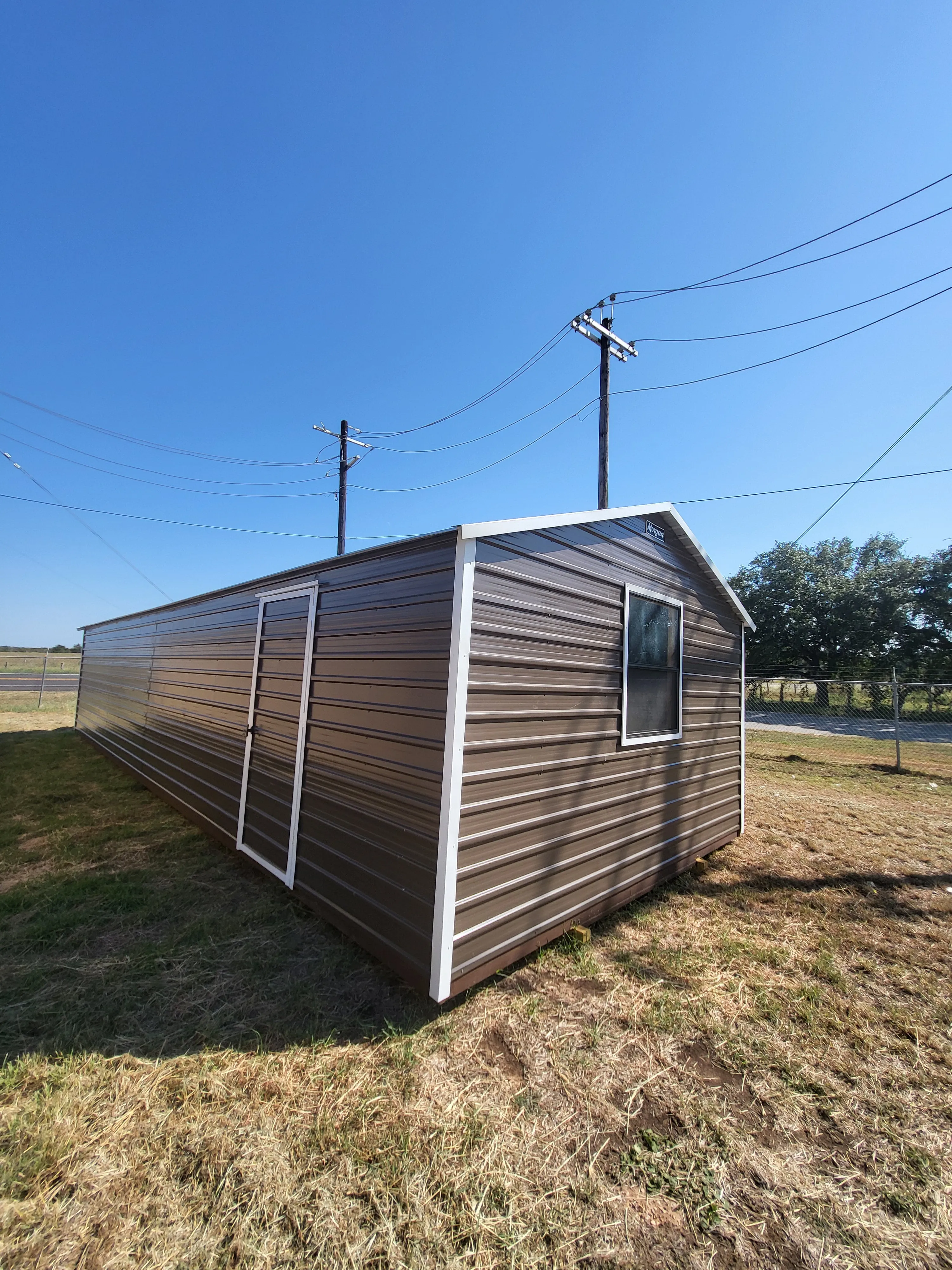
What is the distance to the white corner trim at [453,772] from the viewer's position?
7.55ft

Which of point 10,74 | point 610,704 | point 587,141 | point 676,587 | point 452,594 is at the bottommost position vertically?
point 610,704

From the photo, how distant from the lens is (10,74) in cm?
675

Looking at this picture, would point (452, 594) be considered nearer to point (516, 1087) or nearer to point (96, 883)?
point (516, 1087)

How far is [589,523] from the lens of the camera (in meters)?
3.36

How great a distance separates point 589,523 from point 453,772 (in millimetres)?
1982

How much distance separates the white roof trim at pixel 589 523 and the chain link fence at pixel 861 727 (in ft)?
12.1

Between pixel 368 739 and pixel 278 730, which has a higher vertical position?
pixel 368 739

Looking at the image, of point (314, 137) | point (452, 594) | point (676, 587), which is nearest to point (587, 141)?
point (314, 137)

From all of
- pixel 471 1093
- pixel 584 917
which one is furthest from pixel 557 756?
pixel 471 1093

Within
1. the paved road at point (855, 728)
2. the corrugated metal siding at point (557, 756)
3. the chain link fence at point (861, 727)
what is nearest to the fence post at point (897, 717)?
the chain link fence at point (861, 727)

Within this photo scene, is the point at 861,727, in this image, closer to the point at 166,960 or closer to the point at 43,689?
the point at 166,960

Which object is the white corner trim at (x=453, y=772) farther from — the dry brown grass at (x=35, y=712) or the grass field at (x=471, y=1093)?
the dry brown grass at (x=35, y=712)

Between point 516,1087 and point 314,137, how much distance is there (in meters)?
10.2

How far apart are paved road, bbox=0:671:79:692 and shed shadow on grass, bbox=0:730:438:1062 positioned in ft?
62.3
